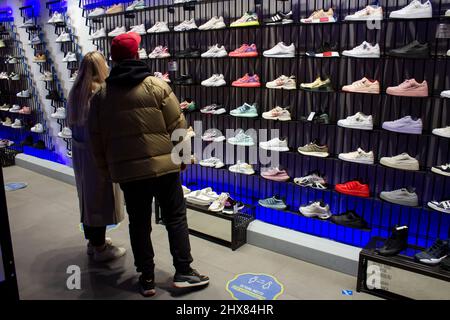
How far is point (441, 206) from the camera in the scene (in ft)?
10.7

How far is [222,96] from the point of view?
4.98 metres

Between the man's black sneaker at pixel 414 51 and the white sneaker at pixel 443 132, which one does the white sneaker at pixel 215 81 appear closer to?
the man's black sneaker at pixel 414 51

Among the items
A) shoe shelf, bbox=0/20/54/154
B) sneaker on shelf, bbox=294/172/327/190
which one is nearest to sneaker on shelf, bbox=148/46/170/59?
sneaker on shelf, bbox=294/172/327/190

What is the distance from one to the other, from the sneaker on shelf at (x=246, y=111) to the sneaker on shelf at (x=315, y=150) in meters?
0.72

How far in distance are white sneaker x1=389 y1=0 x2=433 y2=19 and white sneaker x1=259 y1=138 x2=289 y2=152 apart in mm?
1589

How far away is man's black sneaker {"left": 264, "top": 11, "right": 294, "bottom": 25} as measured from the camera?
13.0 feet

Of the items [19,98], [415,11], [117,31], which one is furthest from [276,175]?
[19,98]

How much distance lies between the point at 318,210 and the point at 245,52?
187 centimetres

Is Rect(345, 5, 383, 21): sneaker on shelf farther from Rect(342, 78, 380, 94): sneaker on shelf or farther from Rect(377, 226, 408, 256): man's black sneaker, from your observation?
Rect(377, 226, 408, 256): man's black sneaker

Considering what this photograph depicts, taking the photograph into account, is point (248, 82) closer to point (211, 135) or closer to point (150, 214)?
point (211, 135)

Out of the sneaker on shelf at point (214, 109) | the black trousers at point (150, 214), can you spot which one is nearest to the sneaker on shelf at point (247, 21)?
the sneaker on shelf at point (214, 109)
